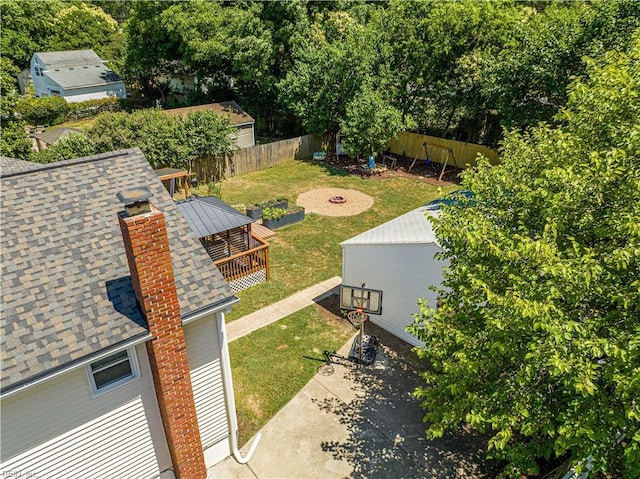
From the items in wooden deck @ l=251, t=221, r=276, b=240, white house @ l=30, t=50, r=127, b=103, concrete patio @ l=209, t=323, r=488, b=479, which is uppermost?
white house @ l=30, t=50, r=127, b=103

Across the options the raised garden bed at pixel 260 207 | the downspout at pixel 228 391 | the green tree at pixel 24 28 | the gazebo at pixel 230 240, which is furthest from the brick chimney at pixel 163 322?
the green tree at pixel 24 28

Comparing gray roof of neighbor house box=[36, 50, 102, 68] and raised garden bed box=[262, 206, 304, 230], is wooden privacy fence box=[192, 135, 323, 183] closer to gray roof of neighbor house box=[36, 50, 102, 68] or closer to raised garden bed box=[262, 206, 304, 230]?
raised garden bed box=[262, 206, 304, 230]

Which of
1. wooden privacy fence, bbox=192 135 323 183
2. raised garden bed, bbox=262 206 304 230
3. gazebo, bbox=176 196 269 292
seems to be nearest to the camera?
gazebo, bbox=176 196 269 292

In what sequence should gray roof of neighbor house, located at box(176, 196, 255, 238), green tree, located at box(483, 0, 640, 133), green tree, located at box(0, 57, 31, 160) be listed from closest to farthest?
gray roof of neighbor house, located at box(176, 196, 255, 238), green tree, located at box(483, 0, 640, 133), green tree, located at box(0, 57, 31, 160)

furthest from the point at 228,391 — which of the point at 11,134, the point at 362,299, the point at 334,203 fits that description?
the point at 11,134

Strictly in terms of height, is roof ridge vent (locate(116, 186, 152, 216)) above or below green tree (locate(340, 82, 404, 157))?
above

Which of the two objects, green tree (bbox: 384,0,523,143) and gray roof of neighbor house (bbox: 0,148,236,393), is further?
green tree (bbox: 384,0,523,143)

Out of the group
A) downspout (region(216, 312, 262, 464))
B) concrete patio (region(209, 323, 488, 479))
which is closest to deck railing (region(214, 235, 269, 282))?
concrete patio (region(209, 323, 488, 479))
